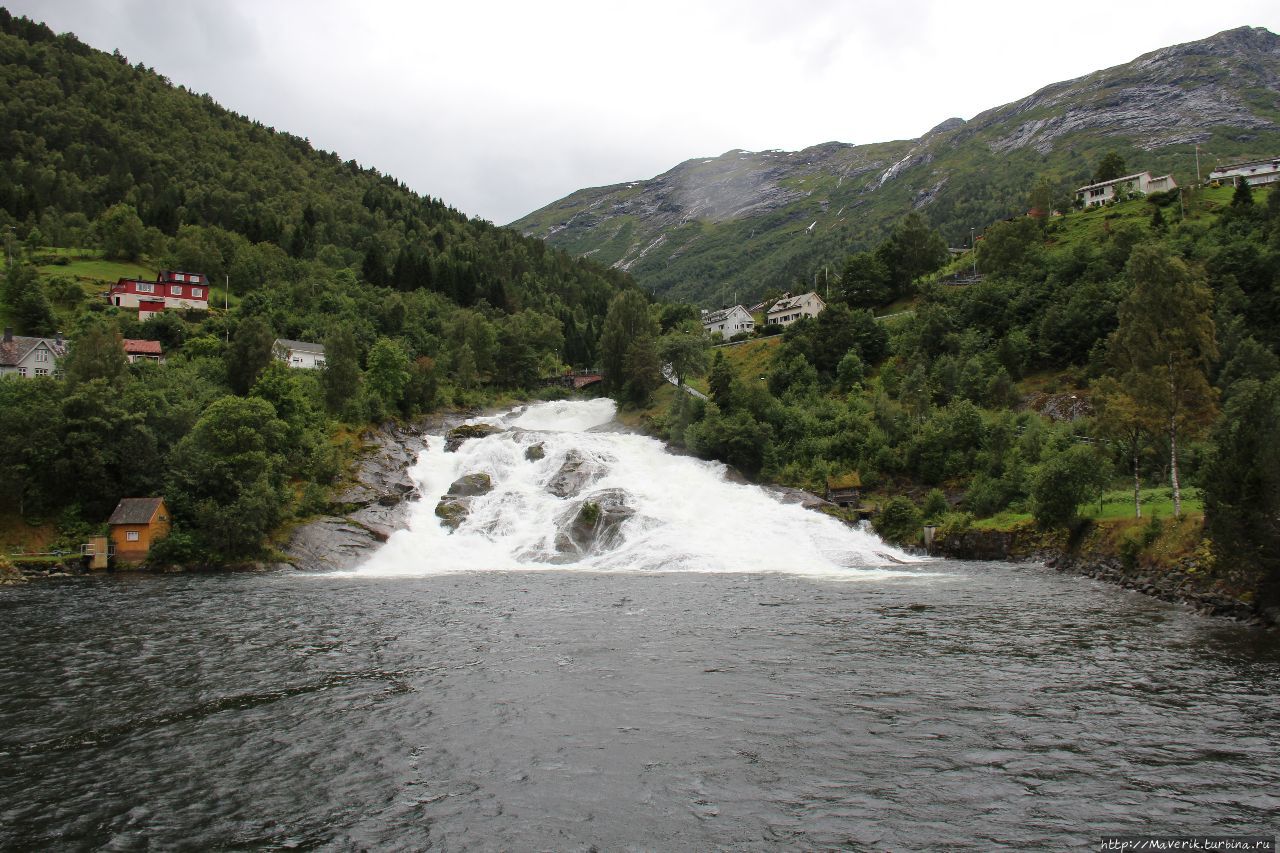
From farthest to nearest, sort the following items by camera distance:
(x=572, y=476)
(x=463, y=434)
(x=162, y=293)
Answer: (x=162, y=293), (x=463, y=434), (x=572, y=476)

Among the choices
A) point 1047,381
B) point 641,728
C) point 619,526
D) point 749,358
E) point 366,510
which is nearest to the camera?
point 641,728

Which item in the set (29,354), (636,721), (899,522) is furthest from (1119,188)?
(29,354)

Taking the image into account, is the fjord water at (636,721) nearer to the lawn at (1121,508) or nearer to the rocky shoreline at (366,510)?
the lawn at (1121,508)

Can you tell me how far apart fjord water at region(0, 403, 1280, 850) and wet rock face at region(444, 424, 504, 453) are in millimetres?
35650

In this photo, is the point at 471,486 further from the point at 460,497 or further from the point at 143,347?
the point at 143,347

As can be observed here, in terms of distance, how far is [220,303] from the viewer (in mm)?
105000

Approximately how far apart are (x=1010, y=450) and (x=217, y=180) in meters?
157

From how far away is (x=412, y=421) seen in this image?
7706 cm

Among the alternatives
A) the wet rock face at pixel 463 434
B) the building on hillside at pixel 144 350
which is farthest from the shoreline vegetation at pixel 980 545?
the building on hillside at pixel 144 350

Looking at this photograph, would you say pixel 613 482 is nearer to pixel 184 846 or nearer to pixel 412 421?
pixel 412 421

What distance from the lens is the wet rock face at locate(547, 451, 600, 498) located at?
5834 cm

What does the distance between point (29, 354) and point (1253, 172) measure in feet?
565

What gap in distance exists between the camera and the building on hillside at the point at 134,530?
46.9 m

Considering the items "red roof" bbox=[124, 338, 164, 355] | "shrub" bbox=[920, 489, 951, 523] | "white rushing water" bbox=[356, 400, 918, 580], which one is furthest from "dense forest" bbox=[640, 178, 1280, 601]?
"red roof" bbox=[124, 338, 164, 355]
